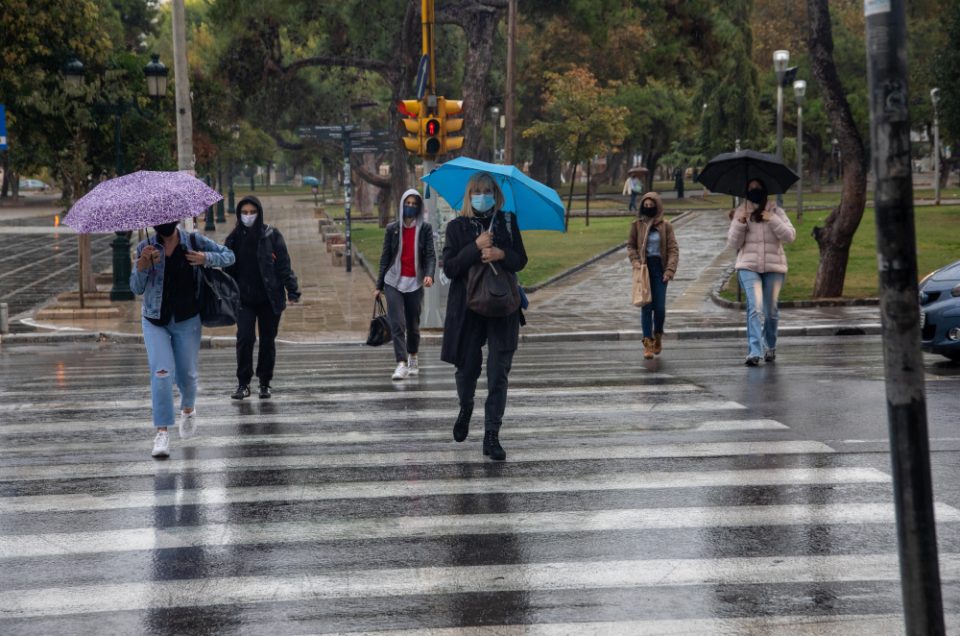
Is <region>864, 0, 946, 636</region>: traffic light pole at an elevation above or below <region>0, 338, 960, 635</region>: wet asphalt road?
above

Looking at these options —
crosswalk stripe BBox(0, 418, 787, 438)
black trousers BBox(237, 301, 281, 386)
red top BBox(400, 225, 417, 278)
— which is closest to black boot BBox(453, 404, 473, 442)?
crosswalk stripe BBox(0, 418, 787, 438)

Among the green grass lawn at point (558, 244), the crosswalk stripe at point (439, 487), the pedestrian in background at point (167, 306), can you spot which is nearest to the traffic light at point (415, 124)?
the green grass lawn at point (558, 244)

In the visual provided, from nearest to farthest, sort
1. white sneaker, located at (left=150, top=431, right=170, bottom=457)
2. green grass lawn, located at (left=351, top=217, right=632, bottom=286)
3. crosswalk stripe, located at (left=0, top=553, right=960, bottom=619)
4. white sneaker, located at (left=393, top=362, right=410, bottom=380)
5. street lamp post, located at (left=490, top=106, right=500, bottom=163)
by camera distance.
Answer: crosswalk stripe, located at (left=0, top=553, right=960, bottom=619) < white sneaker, located at (left=150, top=431, right=170, bottom=457) < white sneaker, located at (left=393, top=362, right=410, bottom=380) < green grass lawn, located at (left=351, top=217, right=632, bottom=286) < street lamp post, located at (left=490, top=106, right=500, bottom=163)

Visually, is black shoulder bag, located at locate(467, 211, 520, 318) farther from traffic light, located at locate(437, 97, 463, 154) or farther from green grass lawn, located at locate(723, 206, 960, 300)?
green grass lawn, located at locate(723, 206, 960, 300)

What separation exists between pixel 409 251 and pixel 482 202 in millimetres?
4079

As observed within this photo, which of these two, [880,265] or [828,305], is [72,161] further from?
[880,265]

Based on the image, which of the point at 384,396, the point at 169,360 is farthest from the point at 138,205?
the point at 384,396

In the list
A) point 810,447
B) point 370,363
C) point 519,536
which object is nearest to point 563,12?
point 370,363

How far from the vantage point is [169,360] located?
30.3 feet

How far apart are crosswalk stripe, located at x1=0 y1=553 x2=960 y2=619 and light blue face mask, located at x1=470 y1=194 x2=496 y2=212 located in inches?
122

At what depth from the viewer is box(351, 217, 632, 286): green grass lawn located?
29.4 metres

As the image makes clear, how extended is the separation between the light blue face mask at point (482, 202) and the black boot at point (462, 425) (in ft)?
4.53

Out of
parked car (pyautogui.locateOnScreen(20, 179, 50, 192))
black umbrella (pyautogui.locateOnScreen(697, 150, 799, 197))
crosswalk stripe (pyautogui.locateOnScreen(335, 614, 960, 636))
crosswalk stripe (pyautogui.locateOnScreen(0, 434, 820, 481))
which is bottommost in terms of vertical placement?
crosswalk stripe (pyautogui.locateOnScreen(335, 614, 960, 636))

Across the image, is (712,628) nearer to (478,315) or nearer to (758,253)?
(478,315)
